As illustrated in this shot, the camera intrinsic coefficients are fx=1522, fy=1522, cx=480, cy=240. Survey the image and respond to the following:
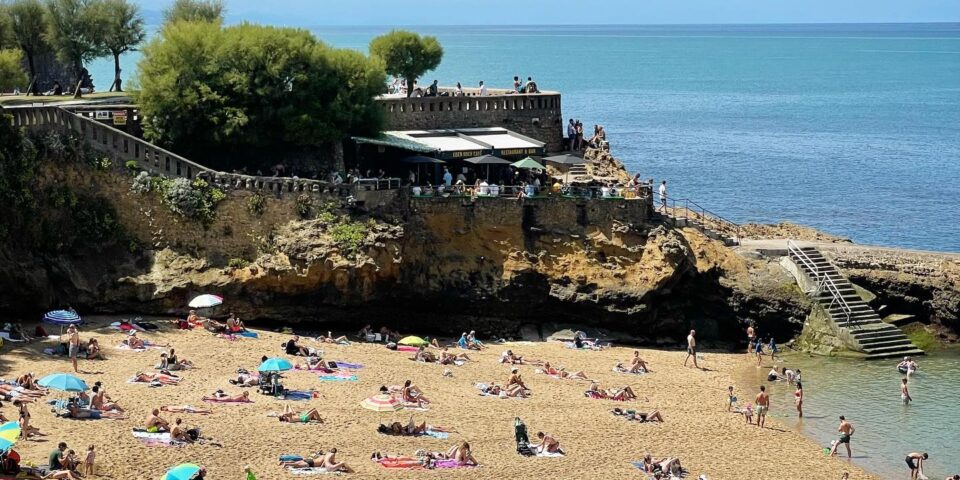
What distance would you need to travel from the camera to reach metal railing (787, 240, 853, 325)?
152 feet

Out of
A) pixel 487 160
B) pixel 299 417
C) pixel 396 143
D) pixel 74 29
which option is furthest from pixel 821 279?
pixel 74 29

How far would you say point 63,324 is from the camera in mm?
41188

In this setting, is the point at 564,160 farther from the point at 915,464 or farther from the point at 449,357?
the point at 915,464

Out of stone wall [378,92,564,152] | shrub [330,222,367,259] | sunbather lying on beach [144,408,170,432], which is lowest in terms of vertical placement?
sunbather lying on beach [144,408,170,432]

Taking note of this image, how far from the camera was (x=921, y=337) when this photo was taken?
154ft

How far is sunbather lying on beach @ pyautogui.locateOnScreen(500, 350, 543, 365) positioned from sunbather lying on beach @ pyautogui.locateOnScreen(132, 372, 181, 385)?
9.38m

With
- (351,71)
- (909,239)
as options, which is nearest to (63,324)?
(351,71)

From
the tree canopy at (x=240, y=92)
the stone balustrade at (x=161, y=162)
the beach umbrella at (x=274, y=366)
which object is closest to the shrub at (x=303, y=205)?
the stone balustrade at (x=161, y=162)

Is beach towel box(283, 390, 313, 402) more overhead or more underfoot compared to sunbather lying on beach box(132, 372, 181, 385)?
more underfoot

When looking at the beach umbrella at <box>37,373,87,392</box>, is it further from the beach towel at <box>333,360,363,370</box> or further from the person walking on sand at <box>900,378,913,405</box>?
the person walking on sand at <box>900,378,913,405</box>

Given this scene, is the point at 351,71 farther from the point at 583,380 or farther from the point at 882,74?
the point at 882,74

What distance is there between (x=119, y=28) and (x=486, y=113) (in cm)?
1678

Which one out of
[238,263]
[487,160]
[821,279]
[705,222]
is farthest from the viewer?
[705,222]

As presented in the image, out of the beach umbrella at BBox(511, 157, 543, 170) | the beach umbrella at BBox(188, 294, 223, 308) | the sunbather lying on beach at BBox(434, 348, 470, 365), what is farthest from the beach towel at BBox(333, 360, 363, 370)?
the beach umbrella at BBox(511, 157, 543, 170)
